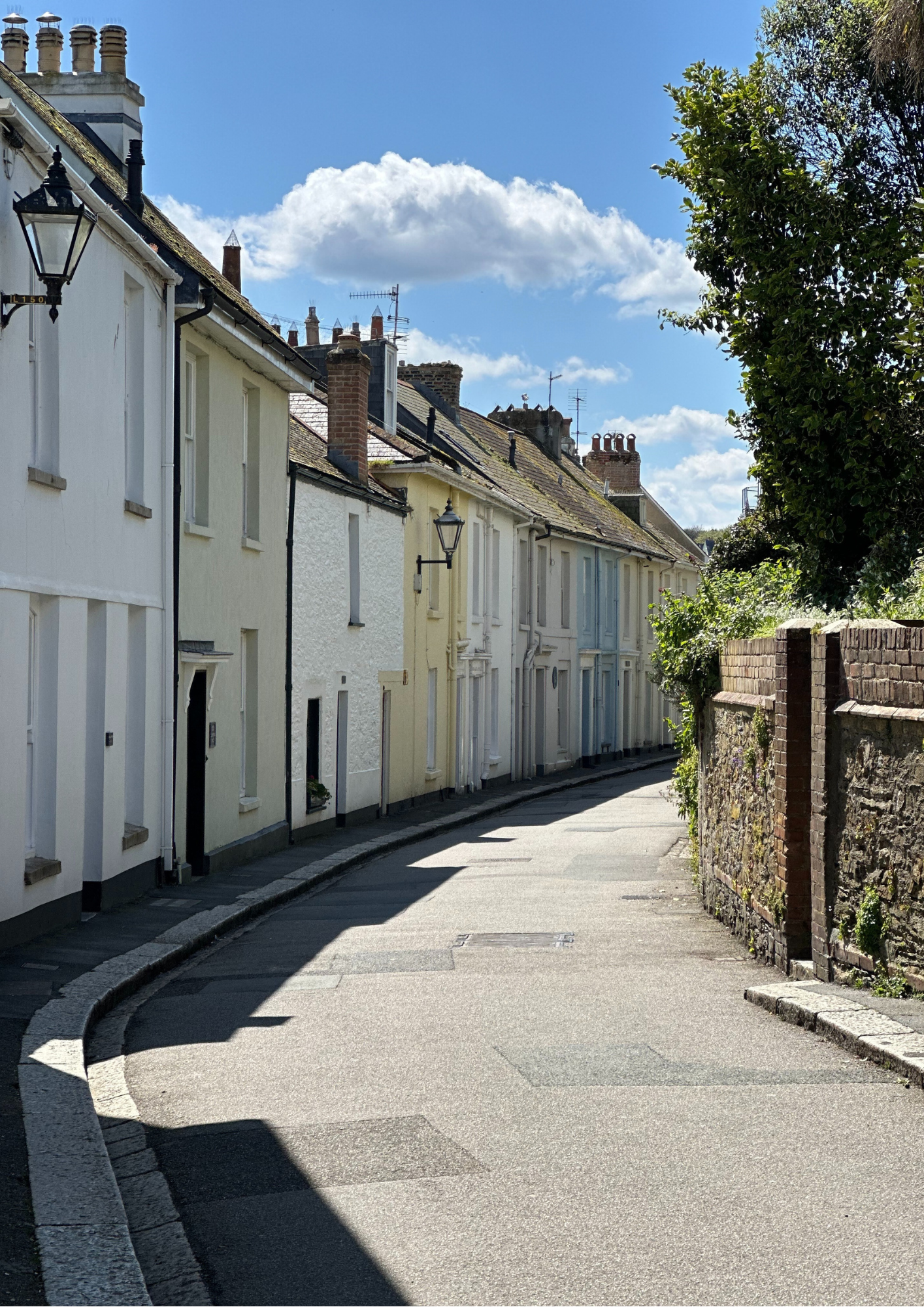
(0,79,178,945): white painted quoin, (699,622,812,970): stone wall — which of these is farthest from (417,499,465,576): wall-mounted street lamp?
(699,622,812,970): stone wall

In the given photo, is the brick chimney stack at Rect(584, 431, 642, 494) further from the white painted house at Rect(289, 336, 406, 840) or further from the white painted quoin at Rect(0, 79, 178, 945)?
the white painted quoin at Rect(0, 79, 178, 945)

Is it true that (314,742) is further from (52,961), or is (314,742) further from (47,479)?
(52,961)

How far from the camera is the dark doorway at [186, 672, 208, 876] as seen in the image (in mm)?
16891

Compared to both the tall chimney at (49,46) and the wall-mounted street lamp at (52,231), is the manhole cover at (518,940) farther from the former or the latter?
the tall chimney at (49,46)

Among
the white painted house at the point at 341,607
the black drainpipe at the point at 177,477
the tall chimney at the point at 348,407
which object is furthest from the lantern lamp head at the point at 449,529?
the black drainpipe at the point at 177,477

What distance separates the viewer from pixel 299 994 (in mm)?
9938

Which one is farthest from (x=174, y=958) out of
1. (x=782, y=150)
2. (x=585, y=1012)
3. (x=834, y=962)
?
(x=782, y=150)

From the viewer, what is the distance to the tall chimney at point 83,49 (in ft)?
58.2

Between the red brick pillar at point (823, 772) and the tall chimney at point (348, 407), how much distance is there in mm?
16248

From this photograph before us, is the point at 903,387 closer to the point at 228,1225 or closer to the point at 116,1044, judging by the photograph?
the point at 116,1044

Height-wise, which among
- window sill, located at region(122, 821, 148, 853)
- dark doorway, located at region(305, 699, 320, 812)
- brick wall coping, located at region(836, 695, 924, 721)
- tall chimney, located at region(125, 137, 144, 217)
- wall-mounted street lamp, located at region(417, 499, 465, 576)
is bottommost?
window sill, located at region(122, 821, 148, 853)

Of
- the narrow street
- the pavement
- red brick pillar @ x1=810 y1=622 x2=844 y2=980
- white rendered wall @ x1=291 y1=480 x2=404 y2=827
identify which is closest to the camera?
the narrow street

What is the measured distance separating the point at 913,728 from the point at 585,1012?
8.40ft

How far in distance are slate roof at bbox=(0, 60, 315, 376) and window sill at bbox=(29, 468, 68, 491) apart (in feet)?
11.1
